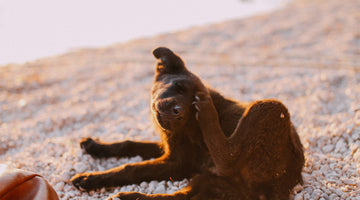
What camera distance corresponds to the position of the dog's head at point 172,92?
8.73 ft

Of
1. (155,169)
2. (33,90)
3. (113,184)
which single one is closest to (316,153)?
(155,169)

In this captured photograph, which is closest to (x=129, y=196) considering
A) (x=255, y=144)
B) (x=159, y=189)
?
(x=159, y=189)

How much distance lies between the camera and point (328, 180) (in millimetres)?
3182

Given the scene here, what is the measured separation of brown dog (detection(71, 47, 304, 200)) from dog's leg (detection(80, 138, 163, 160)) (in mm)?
637

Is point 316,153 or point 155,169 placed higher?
point 155,169

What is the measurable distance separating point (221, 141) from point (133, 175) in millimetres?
1097

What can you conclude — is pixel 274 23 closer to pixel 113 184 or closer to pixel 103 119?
pixel 103 119

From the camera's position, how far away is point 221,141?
2750 millimetres

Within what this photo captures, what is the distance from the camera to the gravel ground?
11.9 feet

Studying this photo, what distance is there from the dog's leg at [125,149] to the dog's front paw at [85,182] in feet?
2.01

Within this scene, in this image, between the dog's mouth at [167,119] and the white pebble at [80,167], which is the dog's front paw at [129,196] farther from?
the white pebble at [80,167]

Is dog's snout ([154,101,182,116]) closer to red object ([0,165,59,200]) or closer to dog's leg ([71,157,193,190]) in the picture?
dog's leg ([71,157,193,190])

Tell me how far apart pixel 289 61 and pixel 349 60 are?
133 centimetres

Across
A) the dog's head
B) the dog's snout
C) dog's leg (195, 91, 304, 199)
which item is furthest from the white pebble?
dog's leg (195, 91, 304, 199)
